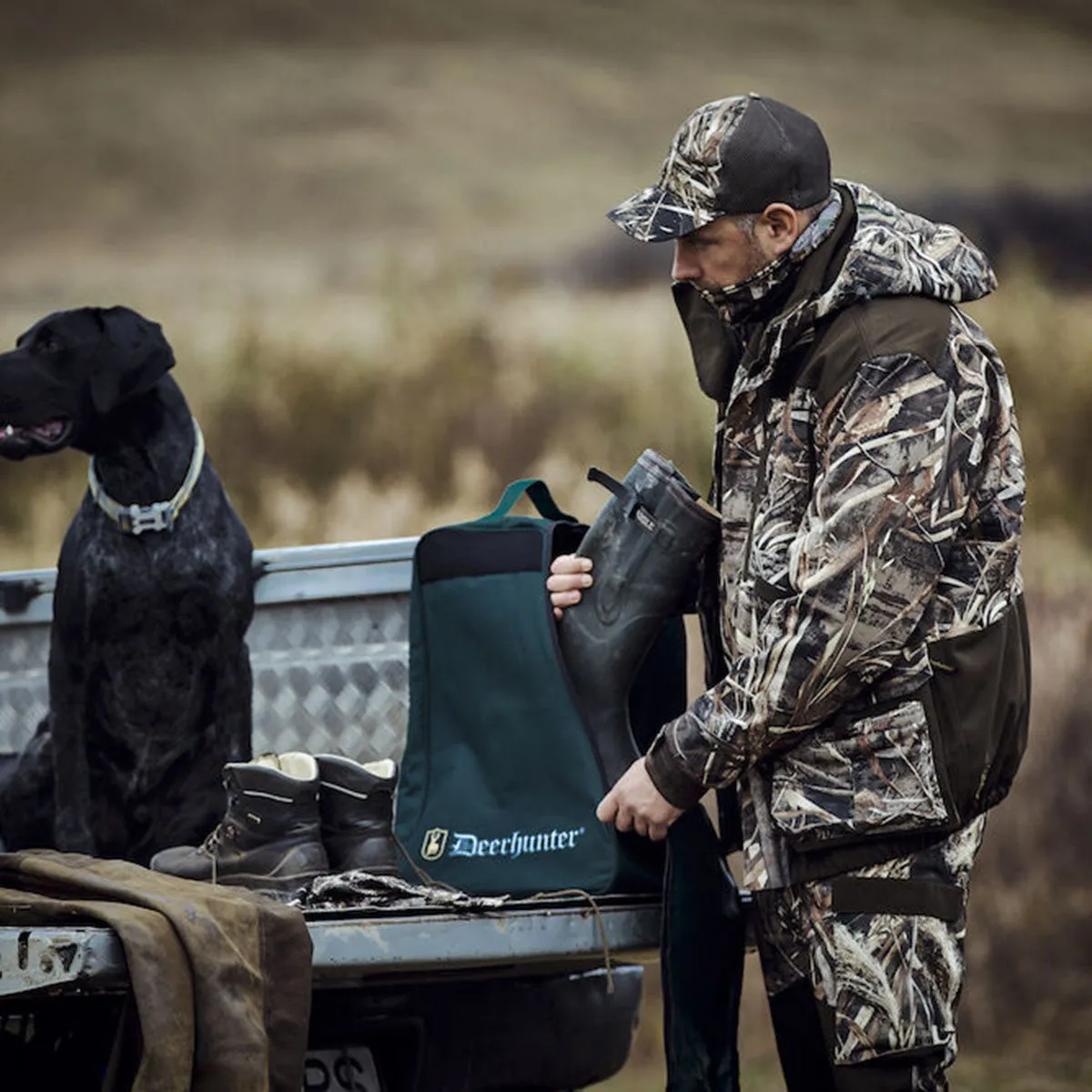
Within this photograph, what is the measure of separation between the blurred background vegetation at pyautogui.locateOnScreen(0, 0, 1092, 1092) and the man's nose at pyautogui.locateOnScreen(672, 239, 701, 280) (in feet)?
13.6

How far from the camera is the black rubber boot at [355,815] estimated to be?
2947mm

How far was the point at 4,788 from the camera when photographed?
14.3ft

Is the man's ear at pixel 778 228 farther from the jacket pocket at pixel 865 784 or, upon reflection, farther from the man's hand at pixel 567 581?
the jacket pocket at pixel 865 784

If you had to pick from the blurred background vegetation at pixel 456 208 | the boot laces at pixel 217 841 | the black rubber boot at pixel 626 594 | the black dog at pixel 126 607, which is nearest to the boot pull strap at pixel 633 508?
the black rubber boot at pixel 626 594

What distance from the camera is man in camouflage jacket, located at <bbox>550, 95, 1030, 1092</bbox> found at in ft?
8.13

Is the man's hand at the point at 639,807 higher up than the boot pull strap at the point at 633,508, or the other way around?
the boot pull strap at the point at 633,508

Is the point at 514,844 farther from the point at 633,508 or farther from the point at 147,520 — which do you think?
the point at 147,520

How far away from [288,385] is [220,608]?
11.7 feet

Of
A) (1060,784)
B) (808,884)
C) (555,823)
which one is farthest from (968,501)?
(1060,784)

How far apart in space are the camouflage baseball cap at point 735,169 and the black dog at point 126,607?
1.78 metres

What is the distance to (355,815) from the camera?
118 inches

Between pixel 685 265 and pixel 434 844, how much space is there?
0.89 metres

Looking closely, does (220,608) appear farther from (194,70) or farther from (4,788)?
(194,70)

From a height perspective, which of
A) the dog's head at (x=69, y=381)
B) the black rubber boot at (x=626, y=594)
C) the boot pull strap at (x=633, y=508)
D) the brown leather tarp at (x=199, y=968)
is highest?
the dog's head at (x=69, y=381)
